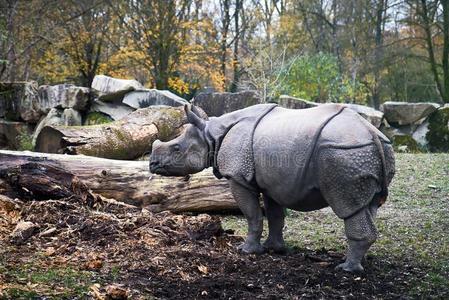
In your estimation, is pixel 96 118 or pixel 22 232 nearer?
pixel 22 232

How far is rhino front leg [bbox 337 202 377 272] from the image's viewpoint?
5.01m

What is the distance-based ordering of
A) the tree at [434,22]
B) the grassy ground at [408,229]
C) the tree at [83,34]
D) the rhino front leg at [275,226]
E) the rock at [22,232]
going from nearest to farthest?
the grassy ground at [408,229], the rock at [22,232], the rhino front leg at [275,226], the tree at [83,34], the tree at [434,22]

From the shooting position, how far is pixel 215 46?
80.7 ft

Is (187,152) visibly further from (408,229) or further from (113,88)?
(113,88)

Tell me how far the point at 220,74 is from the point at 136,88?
10046mm

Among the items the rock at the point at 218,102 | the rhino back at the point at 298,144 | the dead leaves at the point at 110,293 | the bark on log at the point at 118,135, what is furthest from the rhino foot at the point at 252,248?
the rock at the point at 218,102

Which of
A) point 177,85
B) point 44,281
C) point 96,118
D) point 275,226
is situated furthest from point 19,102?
point 44,281

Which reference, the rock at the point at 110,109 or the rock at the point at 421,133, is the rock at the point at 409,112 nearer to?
the rock at the point at 421,133

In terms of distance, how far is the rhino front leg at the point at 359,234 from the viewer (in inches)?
197

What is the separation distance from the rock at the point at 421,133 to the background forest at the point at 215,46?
4271mm

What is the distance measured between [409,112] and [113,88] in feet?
26.1

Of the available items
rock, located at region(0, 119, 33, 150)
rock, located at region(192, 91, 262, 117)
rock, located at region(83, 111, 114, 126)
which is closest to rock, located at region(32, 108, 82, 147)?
rock, located at region(83, 111, 114, 126)

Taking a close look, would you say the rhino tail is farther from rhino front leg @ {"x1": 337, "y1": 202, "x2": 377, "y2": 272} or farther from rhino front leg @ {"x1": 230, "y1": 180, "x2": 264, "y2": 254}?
rhino front leg @ {"x1": 230, "y1": 180, "x2": 264, "y2": 254}

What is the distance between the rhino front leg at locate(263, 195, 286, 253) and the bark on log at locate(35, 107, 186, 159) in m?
4.92
